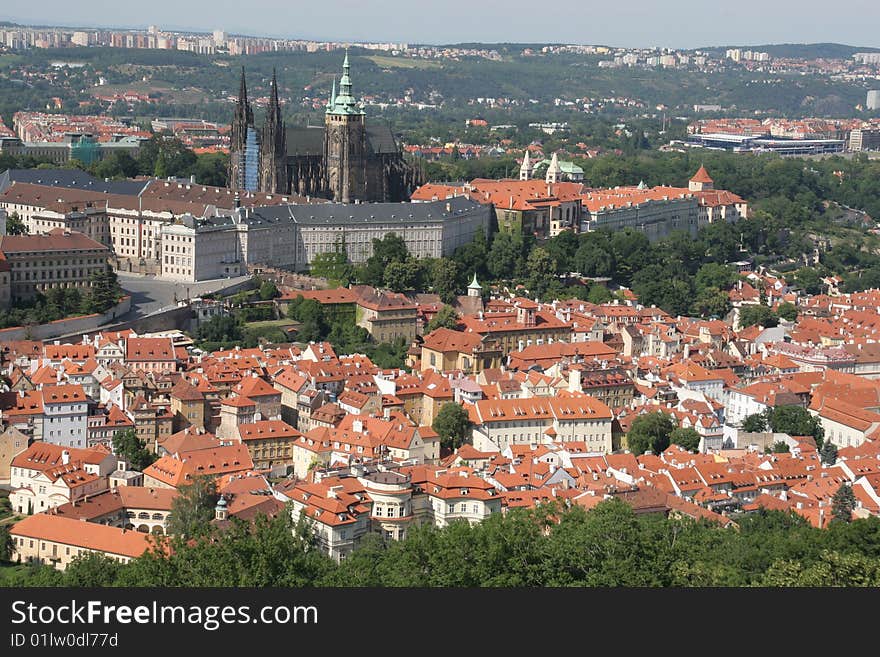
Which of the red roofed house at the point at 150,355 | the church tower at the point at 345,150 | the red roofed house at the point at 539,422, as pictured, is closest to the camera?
the red roofed house at the point at 539,422

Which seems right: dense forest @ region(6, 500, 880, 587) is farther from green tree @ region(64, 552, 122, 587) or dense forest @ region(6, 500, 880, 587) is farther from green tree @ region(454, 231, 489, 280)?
green tree @ region(454, 231, 489, 280)

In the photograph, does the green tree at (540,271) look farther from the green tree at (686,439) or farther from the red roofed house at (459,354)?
the green tree at (686,439)

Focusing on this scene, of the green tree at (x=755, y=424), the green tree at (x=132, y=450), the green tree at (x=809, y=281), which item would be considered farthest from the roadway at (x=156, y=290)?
the green tree at (x=809, y=281)

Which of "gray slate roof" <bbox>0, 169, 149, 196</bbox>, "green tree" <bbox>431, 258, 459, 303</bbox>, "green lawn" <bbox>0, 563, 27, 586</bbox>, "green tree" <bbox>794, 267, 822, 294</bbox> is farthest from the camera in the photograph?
"green tree" <bbox>794, 267, 822, 294</bbox>

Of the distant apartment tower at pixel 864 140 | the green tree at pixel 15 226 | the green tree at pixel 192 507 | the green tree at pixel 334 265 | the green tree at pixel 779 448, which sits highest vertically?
the green tree at pixel 15 226

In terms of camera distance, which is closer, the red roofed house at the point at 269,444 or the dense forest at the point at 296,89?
the red roofed house at the point at 269,444

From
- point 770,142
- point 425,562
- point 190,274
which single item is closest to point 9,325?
point 190,274

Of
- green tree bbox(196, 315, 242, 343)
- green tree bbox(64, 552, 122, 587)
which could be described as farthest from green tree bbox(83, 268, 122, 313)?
green tree bbox(64, 552, 122, 587)
